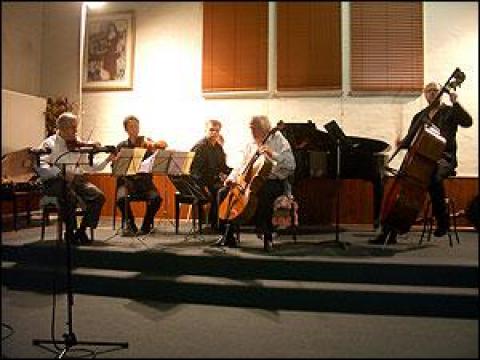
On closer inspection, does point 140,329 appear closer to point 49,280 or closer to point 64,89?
point 49,280

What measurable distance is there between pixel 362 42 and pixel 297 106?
1.28m

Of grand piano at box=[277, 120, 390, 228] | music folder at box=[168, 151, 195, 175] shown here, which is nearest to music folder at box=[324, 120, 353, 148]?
grand piano at box=[277, 120, 390, 228]

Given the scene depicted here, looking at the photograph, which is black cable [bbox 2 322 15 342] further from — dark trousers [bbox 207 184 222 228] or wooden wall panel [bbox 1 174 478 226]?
wooden wall panel [bbox 1 174 478 226]

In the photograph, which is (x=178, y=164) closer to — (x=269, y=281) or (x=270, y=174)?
(x=270, y=174)

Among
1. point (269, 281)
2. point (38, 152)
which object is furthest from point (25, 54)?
point (269, 281)

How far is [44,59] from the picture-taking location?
773 cm

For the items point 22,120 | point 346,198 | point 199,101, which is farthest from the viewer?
point 199,101

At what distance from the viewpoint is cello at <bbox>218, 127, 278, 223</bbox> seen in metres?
4.01

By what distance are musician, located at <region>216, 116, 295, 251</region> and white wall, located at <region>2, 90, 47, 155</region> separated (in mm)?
3737

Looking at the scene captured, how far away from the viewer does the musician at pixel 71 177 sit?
3.98 metres

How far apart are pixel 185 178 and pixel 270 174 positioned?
95 cm

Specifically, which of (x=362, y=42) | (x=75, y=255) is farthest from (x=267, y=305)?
(x=362, y=42)

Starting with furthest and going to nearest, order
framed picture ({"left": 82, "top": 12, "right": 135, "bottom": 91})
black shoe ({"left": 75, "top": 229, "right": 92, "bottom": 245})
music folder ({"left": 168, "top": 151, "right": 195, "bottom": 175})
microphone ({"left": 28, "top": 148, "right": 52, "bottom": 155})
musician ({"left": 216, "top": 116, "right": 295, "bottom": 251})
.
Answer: framed picture ({"left": 82, "top": 12, "right": 135, "bottom": 91})
music folder ({"left": 168, "top": 151, "right": 195, "bottom": 175})
black shoe ({"left": 75, "top": 229, "right": 92, "bottom": 245})
musician ({"left": 216, "top": 116, "right": 295, "bottom": 251})
microphone ({"left": 28, "top": 148, "right": 52, "bottom": 155})

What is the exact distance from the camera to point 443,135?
4270 mm
